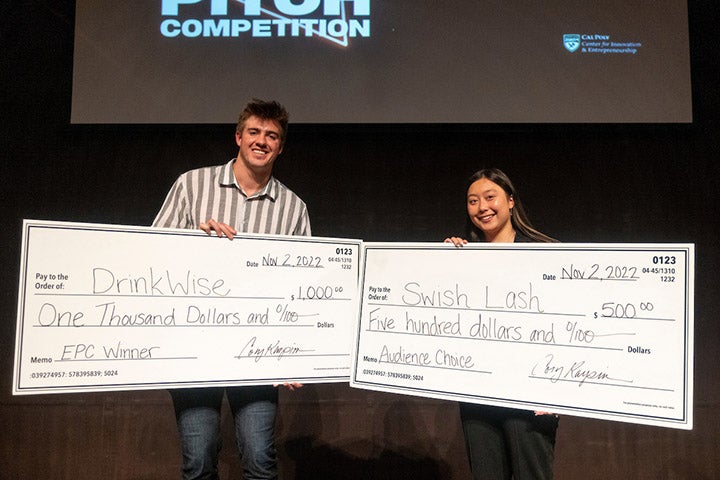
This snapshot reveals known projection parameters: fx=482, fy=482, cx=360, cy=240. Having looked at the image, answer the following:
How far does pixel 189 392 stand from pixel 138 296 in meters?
0.32

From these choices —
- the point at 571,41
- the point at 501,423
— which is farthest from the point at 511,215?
the point at 571,41

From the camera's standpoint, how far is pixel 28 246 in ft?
4.12

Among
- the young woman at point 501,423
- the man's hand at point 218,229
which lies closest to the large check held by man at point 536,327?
the young woman at point 501,423

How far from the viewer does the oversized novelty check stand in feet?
4.21

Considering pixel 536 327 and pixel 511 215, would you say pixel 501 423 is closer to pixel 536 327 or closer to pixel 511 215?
pixel 536 327

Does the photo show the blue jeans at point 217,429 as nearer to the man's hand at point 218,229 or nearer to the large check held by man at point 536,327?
the large check held by man at point 536,327

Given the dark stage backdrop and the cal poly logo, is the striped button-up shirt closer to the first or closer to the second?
the dark stage backdrop

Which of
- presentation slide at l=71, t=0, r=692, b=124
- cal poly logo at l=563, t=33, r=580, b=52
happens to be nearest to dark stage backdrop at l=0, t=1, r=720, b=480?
presentation slide at l=71, t=0, r=692, b=124

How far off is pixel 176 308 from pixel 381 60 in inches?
58.0

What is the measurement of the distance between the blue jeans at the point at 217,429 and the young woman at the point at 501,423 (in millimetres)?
578

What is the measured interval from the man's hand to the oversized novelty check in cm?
2

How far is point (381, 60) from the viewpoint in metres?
2.24

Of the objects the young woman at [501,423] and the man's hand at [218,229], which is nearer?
the young woman at [501,423]

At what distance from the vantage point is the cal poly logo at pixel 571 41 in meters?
2.21
